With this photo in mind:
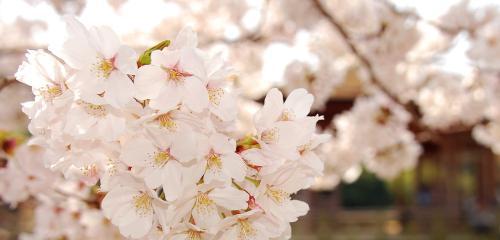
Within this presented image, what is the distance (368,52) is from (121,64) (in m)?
2.23

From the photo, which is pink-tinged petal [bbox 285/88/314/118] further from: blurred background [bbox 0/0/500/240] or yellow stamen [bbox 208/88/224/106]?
blurred background [bbox 0/0/500/240]

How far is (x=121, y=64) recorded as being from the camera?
0.85m

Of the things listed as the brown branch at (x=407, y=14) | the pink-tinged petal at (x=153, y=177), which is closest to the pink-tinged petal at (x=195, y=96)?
the pink-tinged petal at (x=153, y=177)

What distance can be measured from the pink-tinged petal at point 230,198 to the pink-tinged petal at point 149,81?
0.56 ft

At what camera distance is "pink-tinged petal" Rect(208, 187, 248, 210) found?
2.93 feet

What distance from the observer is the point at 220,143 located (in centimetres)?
87

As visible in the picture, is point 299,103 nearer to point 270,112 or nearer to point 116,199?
point 270,112

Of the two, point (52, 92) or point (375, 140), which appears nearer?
point (52, 92)

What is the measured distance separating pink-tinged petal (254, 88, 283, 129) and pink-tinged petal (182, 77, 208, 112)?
0.41 ft

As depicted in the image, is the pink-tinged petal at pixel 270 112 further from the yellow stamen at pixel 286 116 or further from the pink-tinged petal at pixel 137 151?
the pink-tinged petal at pixel 137 151

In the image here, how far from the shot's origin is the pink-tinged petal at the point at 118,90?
2.71 ft

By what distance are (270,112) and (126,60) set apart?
0.23m

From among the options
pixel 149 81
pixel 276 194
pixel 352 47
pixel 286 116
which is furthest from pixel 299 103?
pixel 352 47

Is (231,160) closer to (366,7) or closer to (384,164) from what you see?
(366,7)
